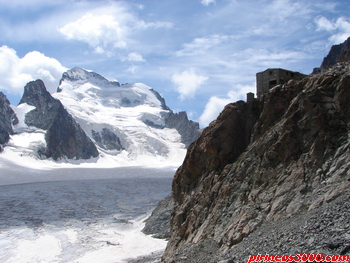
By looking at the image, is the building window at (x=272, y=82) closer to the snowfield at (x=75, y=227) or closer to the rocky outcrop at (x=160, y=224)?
the snowfield at (x=75, y=227)

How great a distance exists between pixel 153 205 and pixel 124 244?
113 ft

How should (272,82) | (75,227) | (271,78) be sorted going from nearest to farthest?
(271,78), (272,82), (75,227)

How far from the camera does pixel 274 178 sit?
2130cm

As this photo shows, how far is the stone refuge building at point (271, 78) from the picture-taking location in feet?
91.6

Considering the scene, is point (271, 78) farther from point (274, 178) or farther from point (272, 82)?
point (274, 178)

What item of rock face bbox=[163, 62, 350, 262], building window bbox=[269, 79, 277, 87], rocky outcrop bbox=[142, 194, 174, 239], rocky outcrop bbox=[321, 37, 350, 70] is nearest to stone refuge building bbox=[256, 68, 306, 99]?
building window bbox=[269, 79, 277, 87]

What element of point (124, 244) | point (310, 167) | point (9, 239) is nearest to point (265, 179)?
point (310, 167)

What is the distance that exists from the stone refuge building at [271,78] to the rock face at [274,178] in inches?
63.1

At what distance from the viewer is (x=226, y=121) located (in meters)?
27.8

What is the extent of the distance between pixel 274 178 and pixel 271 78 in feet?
33.2

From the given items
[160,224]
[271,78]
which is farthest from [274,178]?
[160,224]

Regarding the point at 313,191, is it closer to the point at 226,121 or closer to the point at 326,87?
the point at 326,87

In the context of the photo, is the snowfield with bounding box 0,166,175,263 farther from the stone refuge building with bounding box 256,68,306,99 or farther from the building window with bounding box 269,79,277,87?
the building window with bounding box 269,79,277,87

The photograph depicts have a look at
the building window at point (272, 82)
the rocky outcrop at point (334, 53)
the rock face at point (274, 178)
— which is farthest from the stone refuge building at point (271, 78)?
the rocky outcrop at point (334, 53)
